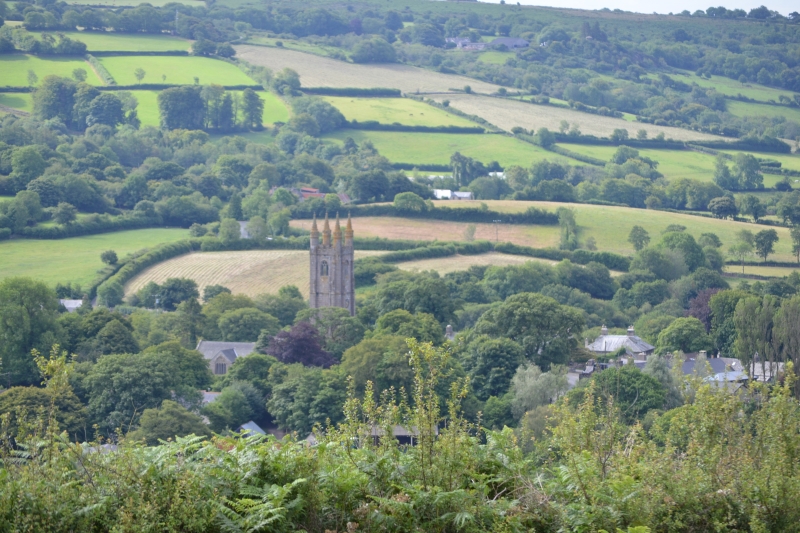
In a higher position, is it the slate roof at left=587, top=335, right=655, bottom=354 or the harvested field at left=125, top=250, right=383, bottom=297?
the slate roof at left=587, top=335, right=655, bottom=354

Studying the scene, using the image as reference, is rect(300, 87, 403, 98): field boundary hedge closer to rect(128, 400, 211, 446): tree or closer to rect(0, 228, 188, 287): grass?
rect(0, 228, 188, 287): grass

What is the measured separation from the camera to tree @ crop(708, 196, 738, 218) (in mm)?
125438

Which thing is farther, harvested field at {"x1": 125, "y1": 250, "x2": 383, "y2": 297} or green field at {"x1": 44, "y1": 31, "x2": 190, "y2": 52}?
green field at {"x1": 44, "y1": 31, "x2": 190, "y2": 52}

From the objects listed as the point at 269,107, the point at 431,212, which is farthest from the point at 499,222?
the point at 269,107

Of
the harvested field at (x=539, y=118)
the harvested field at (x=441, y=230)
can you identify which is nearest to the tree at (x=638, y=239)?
the harvested field at (x=441, y=230)

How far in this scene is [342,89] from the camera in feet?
575

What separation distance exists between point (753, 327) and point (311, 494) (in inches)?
2131

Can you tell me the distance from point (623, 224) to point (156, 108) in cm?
7586

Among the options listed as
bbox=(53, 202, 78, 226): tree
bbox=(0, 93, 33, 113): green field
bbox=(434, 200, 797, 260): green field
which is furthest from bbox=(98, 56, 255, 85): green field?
bbox=(53, 202, 78, 226): tree

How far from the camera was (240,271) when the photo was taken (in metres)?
95.8

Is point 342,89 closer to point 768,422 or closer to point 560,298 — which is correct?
point 560,298

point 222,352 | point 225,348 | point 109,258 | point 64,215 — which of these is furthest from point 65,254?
point 222,352

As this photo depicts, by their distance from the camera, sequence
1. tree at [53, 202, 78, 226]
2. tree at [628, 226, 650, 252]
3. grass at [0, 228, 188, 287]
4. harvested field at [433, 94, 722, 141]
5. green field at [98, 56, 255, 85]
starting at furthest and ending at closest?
harvested field at [433, 94, 722, 141]
green field at [98, 56, 255, 85]
tree at [628, 226, 650, 252]
tree at [53, 202, 78, 226]
grass at [0, 228, 188, 287]

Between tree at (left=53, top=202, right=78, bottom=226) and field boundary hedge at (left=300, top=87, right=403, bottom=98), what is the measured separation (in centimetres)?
7342
